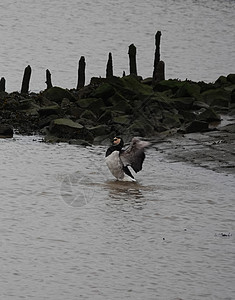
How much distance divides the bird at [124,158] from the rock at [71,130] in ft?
18.5

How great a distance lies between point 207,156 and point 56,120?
474cm

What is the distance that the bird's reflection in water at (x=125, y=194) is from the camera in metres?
17.5

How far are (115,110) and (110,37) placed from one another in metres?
32.3

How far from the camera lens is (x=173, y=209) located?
675 inches

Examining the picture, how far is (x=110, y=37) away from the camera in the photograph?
191 ft

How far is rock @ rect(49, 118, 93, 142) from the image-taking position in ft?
80.8

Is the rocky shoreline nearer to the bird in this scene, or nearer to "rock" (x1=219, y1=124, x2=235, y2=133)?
"rock" (x1=219, y1=124, x2=235, y2=133)

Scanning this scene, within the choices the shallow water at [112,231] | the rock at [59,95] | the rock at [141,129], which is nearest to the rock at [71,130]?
the rock at [141,129]

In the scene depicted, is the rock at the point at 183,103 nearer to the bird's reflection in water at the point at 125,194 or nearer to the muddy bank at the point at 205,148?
the muddy bank at the point at 205,148

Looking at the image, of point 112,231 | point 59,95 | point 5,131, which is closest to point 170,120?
point 59,95

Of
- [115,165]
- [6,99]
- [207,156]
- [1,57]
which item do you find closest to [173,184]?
[115,165]

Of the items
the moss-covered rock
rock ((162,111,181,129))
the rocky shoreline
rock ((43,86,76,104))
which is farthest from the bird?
rock ((43,86,76,104))

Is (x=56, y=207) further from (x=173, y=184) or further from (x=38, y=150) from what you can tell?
(x=38, y=150)

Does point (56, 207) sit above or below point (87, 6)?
below
